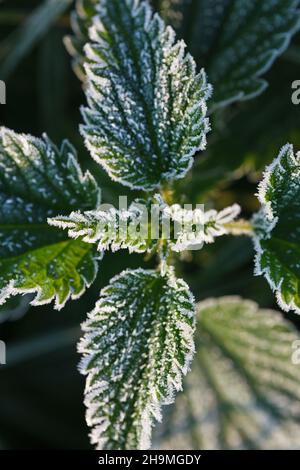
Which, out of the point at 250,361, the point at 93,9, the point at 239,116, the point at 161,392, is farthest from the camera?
the point at 239,116

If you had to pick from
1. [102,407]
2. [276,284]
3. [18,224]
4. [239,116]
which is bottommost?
[102,407]

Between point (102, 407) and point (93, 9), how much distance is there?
877mm

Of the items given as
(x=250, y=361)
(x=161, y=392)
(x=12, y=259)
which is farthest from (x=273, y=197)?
(x=250, y=361)

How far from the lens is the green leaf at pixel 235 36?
1.49 m

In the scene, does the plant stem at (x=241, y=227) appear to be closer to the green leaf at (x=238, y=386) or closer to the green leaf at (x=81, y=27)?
the green leaf at (x=238, y=386)

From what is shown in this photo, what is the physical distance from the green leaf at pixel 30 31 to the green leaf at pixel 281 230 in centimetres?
97

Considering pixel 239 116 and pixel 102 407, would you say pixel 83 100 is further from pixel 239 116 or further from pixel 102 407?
pixel 102 407

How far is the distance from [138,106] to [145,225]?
0.24m

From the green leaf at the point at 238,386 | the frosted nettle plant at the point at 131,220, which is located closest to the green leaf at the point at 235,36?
the frosted nettle plant at the point at 131,220

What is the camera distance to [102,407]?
1147 millimetres

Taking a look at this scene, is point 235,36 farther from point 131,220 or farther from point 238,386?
point 238,386

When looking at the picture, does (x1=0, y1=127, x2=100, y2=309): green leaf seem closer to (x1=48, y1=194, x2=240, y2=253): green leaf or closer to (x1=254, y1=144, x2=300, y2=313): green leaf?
(x1=48, y1=194, x2=240, y2=253): green leaf

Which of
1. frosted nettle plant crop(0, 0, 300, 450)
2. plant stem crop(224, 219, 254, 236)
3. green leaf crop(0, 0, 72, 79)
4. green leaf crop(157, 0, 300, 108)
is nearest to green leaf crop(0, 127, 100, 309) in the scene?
frosted nettle plant crop(0, 0, 300, 450)

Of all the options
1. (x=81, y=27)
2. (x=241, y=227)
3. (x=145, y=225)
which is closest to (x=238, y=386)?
(x=241, y=227)
